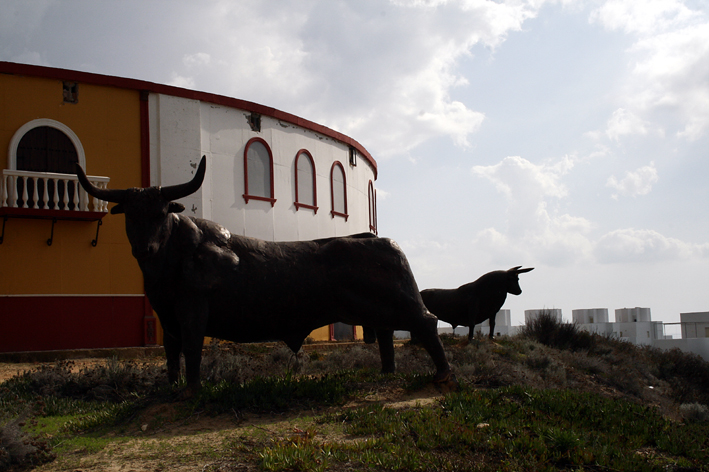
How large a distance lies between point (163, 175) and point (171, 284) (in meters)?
11.2

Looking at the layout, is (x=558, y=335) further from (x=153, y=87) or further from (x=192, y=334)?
(x=192, y=334)

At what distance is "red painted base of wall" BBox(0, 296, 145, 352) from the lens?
559 inches

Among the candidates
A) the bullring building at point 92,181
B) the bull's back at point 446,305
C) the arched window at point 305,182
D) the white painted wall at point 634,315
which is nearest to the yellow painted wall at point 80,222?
the bullring building at point 92,181

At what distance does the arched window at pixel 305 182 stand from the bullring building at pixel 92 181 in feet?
5.22

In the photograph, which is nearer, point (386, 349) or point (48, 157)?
point (386, 349)

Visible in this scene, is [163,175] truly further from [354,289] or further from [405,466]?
[405,466]

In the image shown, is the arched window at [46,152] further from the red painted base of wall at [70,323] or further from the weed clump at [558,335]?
the weed clump at [558,335]

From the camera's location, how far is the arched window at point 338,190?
2216 centimetres

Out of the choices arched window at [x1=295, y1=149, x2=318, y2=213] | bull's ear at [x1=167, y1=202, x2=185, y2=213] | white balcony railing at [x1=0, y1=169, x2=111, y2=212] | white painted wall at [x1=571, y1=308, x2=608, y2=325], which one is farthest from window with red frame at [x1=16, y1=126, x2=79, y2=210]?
white painted wall at [x1=571, y1=308, x2=608, y2=325]

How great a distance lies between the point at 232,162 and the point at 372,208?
10319 mm

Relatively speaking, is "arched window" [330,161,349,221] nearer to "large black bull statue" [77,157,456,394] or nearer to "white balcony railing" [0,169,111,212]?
"white balcony railing" [0,169,111,212]

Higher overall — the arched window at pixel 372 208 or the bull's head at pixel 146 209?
the arched window at pixel 372 208

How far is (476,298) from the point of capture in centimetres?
1562

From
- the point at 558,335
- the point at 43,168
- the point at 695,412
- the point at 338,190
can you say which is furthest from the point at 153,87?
the point at 695,412
